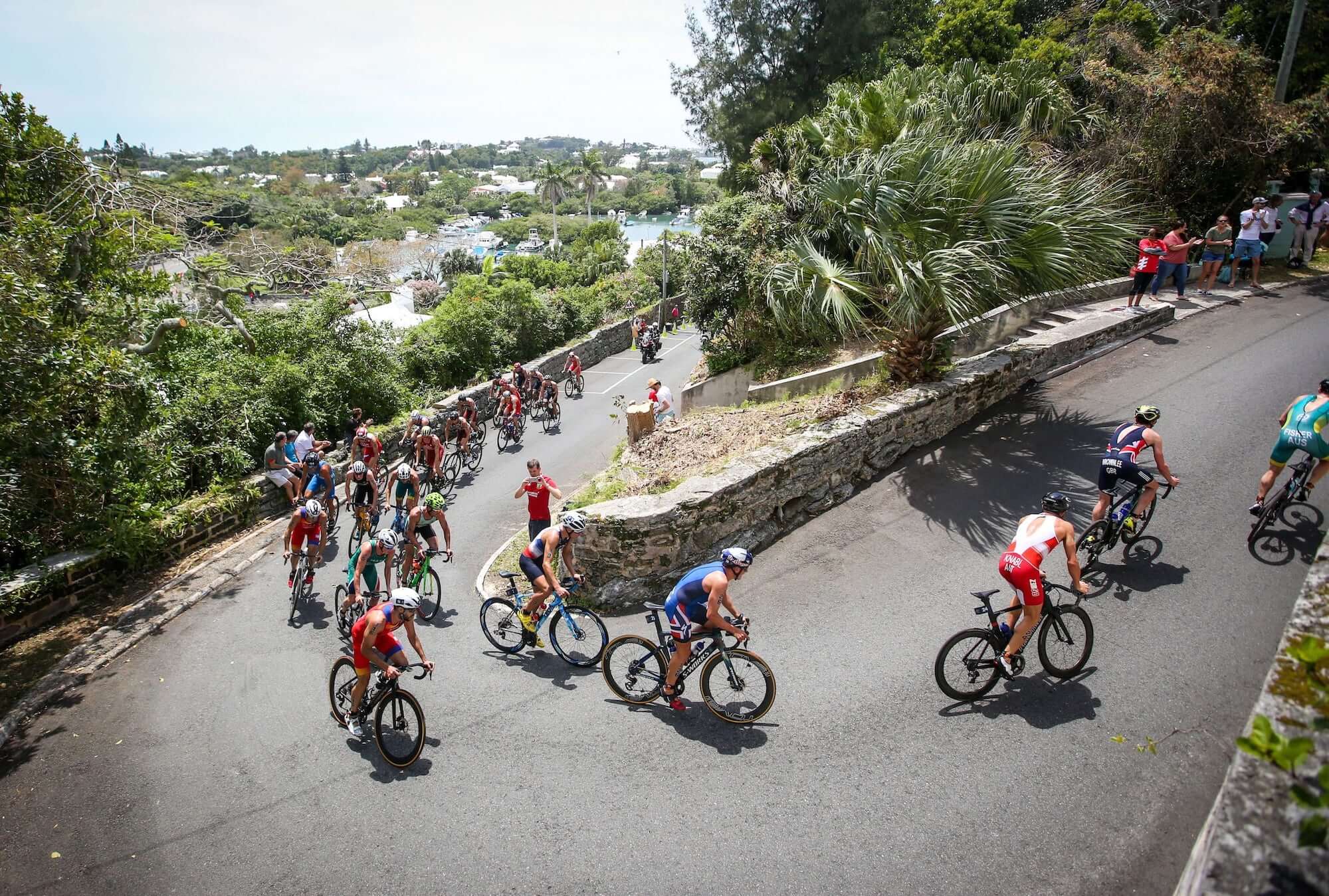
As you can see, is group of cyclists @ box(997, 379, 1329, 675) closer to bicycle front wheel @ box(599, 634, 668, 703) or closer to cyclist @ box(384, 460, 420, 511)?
bicycle front wheel @ box(599, 634, 668, 703)

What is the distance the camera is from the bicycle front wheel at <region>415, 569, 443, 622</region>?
8766 mm

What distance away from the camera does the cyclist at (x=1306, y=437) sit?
701cm

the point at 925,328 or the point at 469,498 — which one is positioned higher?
the point at 925,328

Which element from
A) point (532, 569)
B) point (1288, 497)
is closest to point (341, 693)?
point (532, 569)

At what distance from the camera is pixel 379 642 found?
609 cm

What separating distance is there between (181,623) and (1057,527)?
10.2m

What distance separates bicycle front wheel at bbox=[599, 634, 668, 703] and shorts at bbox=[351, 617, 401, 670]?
73.8 inches

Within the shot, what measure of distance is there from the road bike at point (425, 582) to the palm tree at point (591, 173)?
85777 millimetres

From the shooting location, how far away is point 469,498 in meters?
13.4

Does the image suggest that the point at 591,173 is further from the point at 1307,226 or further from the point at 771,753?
the point at 771,753

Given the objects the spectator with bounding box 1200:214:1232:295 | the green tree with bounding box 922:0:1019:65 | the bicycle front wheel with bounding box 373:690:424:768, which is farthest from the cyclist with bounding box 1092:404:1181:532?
the green tree with bounding box 922:0:1019:65

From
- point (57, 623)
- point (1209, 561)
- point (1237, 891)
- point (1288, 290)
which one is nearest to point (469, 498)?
point (57, 623)

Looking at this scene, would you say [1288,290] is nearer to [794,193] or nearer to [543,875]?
[794,193]

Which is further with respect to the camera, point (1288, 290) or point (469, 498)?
point (1288, 290)
